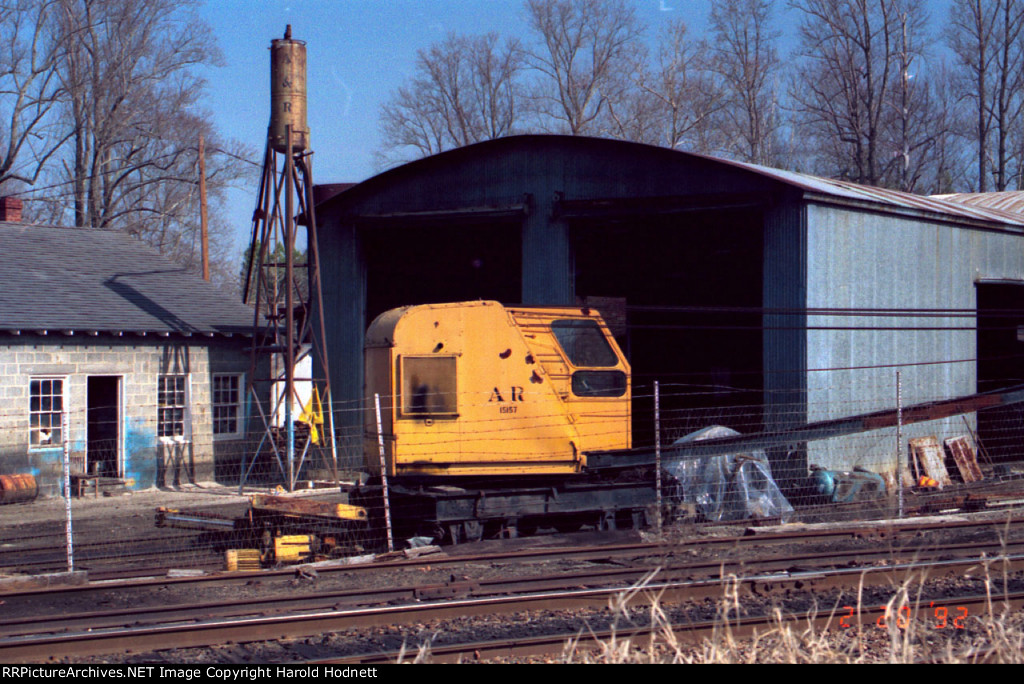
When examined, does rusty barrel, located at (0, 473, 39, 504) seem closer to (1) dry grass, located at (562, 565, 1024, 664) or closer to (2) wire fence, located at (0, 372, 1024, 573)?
(2) wire fence, located at (0, 372, 1024, 573)

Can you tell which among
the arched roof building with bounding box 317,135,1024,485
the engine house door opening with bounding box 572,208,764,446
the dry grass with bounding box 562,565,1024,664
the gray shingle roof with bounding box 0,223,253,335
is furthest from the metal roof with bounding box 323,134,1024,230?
the dry grass with bounding box 562,565,1024,664

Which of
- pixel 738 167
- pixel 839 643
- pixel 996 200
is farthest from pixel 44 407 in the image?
pixel 996 200

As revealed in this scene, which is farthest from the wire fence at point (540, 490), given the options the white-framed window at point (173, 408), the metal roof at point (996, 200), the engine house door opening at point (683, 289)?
the metal roof at point (996, 200)

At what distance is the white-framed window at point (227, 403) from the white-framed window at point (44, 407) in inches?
136

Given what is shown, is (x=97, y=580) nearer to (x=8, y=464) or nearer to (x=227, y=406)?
(x=8, y=464)

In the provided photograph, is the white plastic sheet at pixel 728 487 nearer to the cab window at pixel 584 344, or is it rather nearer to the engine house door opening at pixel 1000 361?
the cab window at pixel 584 344

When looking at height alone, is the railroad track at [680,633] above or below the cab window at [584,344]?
below

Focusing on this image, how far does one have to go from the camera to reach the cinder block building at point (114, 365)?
19.6m

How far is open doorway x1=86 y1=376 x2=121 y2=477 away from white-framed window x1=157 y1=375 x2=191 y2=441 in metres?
0.90

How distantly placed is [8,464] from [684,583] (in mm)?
14828

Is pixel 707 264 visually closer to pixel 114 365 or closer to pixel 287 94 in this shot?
pixel 287 94

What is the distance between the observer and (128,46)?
132ft

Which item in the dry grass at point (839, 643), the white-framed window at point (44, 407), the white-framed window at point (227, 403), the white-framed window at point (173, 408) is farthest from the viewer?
the white-framed window at point (227, 403)

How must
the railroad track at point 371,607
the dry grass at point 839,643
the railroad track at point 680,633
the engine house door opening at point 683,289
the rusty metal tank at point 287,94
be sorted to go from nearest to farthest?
the dry grass at point 839,643, the railroad track at point 680,633, the railroad track at point 371,607, the rusty metal tank at point 287,94, the engine house door opening at point 683,289
